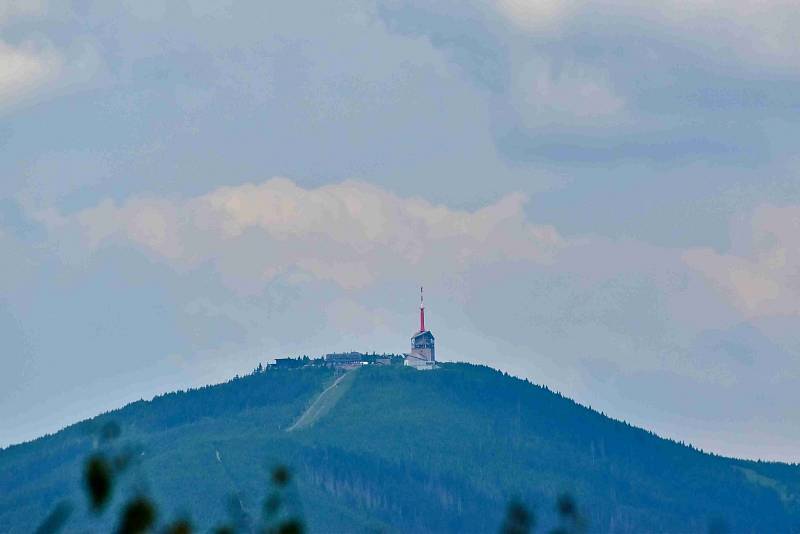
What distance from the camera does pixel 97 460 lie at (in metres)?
66.9

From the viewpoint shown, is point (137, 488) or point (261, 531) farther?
point (261, 531)

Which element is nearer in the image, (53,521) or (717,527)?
(53,521)

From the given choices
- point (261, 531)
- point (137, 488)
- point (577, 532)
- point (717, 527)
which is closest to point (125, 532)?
point (137, 488)

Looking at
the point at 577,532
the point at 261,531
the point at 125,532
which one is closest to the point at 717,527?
the point at 577,532

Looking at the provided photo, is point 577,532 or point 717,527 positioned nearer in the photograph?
point 577,532

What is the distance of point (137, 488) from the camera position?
66.2 m

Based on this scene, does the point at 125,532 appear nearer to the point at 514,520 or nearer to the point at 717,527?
the point at 514,520

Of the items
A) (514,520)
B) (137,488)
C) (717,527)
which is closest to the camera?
(137,488)

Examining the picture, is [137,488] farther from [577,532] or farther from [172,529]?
[577,532]

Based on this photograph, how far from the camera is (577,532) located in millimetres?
72250

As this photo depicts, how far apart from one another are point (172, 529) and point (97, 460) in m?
4.45

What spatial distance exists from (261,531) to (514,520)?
29.4 ft

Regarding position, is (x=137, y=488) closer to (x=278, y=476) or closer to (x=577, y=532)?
(x=278, y=476)

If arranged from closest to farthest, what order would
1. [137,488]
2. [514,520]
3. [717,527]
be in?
1. [137,488]
2. [514,520]
3. [717,527]
